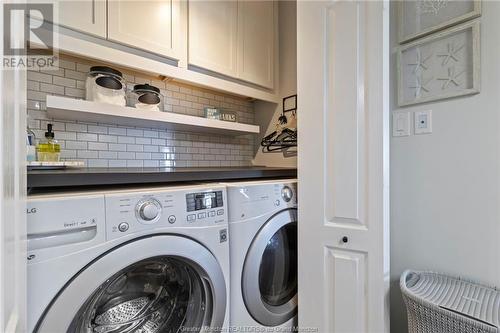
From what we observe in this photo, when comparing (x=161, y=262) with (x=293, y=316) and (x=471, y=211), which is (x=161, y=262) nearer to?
(x=293, y=316)

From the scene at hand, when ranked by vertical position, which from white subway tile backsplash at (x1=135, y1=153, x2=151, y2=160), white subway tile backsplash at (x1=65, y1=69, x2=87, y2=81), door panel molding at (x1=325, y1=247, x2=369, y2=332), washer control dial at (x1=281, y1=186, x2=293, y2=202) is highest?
white subway tile backsplash at (x1=65, y1=69, x2=87, y2=81)

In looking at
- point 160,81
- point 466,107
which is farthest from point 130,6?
point 466,107

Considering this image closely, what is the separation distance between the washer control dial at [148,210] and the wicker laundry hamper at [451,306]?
92 cm

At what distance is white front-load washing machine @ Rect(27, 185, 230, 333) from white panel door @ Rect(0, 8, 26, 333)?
0.30ft

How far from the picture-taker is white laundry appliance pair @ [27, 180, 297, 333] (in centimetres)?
60

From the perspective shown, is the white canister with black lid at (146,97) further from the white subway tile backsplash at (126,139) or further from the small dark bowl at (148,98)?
the white subway tile backsplash at (126,139)

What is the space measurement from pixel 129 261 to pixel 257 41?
159 centimetres

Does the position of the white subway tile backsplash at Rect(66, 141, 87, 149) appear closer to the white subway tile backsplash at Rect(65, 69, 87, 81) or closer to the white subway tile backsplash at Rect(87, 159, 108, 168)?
the white subway tile backsplash at Rect(87, 159, 108, 168)

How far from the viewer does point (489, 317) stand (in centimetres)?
77

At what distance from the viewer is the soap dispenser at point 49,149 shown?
1.12 metres

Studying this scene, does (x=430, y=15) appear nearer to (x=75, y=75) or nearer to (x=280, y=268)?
(x=280, y=268)

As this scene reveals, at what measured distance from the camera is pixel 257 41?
1.74 metres

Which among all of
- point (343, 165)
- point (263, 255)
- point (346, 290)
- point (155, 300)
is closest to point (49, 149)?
point (155, 300)

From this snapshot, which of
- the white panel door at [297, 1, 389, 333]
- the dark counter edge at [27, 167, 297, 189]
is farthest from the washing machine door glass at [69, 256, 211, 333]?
the white panel door at [297, 1, 389, 333]
